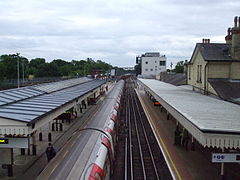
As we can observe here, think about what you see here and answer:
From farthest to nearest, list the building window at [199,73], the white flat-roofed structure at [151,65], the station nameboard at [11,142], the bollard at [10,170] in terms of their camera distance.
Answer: the white flat-roofed structure at [151,65], the building window at [199,73], the bollard at [10,170], the station nameboard at [11,142]

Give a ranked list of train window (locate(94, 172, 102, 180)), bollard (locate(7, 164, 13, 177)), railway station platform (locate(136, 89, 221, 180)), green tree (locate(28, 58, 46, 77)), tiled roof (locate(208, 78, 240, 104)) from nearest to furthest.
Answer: train window (locate(94, 172, 102, 180)), bollard (locate(7, 164, 13, 177)), railway station platform (locate(136, 89, 221, 180)), tiled roof (locate(208, 78, 240, 104)), green tree (locate(28, 58, 46, 77))

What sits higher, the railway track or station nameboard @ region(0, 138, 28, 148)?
station nameboard @ region(0, 138, 28, 148)

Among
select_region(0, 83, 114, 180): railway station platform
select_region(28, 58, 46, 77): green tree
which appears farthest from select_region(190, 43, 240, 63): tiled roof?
select_region(28, 58, 46, 77): green tree

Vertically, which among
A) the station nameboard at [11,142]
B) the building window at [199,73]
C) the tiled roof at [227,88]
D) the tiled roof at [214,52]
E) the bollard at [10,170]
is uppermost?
the tiled roof at [214,52]

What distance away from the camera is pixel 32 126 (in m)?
10.4

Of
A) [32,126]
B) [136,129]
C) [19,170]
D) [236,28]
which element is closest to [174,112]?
[32,126]

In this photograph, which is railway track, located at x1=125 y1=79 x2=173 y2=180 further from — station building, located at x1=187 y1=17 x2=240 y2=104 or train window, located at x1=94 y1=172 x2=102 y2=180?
station building, located at x1=187 y1=17 x2=240 y2=104

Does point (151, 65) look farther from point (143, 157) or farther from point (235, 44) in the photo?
point (143, 157)

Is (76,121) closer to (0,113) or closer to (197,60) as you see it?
(197,60)

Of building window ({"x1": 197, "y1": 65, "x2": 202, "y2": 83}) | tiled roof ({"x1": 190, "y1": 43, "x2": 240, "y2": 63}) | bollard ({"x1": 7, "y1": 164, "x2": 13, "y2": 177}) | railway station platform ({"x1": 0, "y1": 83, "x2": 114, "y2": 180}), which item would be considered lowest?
railway station platform ({"x1": 0, "y1": 83, "x2": 114, "y2": 180})

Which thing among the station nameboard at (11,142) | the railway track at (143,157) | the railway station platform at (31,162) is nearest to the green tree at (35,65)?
the railway track at (143,157)

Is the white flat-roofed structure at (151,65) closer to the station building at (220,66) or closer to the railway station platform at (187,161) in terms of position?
the station building at (220,66)

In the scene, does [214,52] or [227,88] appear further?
[214,52]

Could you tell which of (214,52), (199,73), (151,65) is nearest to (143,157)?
(199,73)
